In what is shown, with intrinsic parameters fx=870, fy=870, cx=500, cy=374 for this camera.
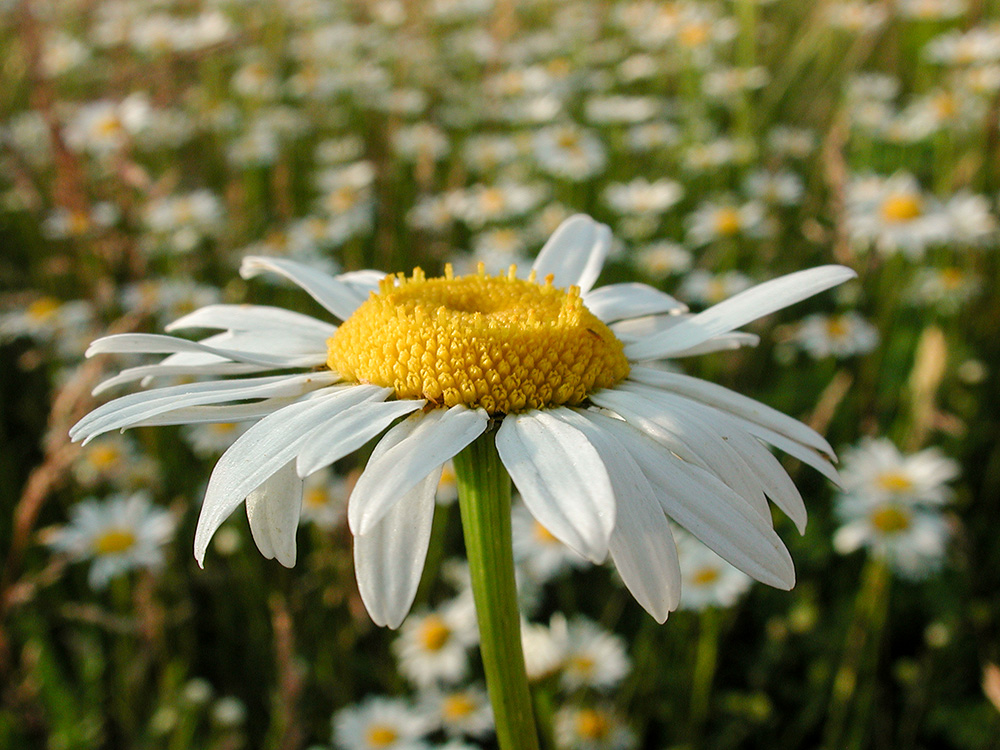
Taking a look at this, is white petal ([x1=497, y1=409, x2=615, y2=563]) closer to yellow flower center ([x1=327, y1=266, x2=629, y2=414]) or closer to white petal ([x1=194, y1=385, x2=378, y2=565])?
yellow flower center ([x1=327, y1=266, x2=629, y2=414])

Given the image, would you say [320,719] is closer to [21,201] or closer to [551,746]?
[551,746]

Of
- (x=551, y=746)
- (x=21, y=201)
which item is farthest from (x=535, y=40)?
(x=551, y=746)

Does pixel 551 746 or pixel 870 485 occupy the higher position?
pixel 551 746

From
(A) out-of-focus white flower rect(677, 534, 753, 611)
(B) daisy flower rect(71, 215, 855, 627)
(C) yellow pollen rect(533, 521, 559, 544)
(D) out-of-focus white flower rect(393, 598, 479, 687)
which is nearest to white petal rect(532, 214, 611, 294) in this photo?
(B) daisy flower rect(71, 215, 855, 627)

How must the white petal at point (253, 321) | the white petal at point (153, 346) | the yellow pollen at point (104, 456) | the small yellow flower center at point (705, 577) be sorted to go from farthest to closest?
the yellow pollen at point (104, 456) < the small yellow flower center at point (705, 577) < the white petal at point (253, 321) < the white petal at point (153, 346)

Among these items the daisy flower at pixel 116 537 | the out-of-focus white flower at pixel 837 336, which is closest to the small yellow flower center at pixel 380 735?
the daisy flower at pixel 116 537

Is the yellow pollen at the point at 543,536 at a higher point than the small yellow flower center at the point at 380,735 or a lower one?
higher

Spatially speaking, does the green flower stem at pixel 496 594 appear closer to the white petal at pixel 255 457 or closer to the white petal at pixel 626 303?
the white petal at pixel 255 457
